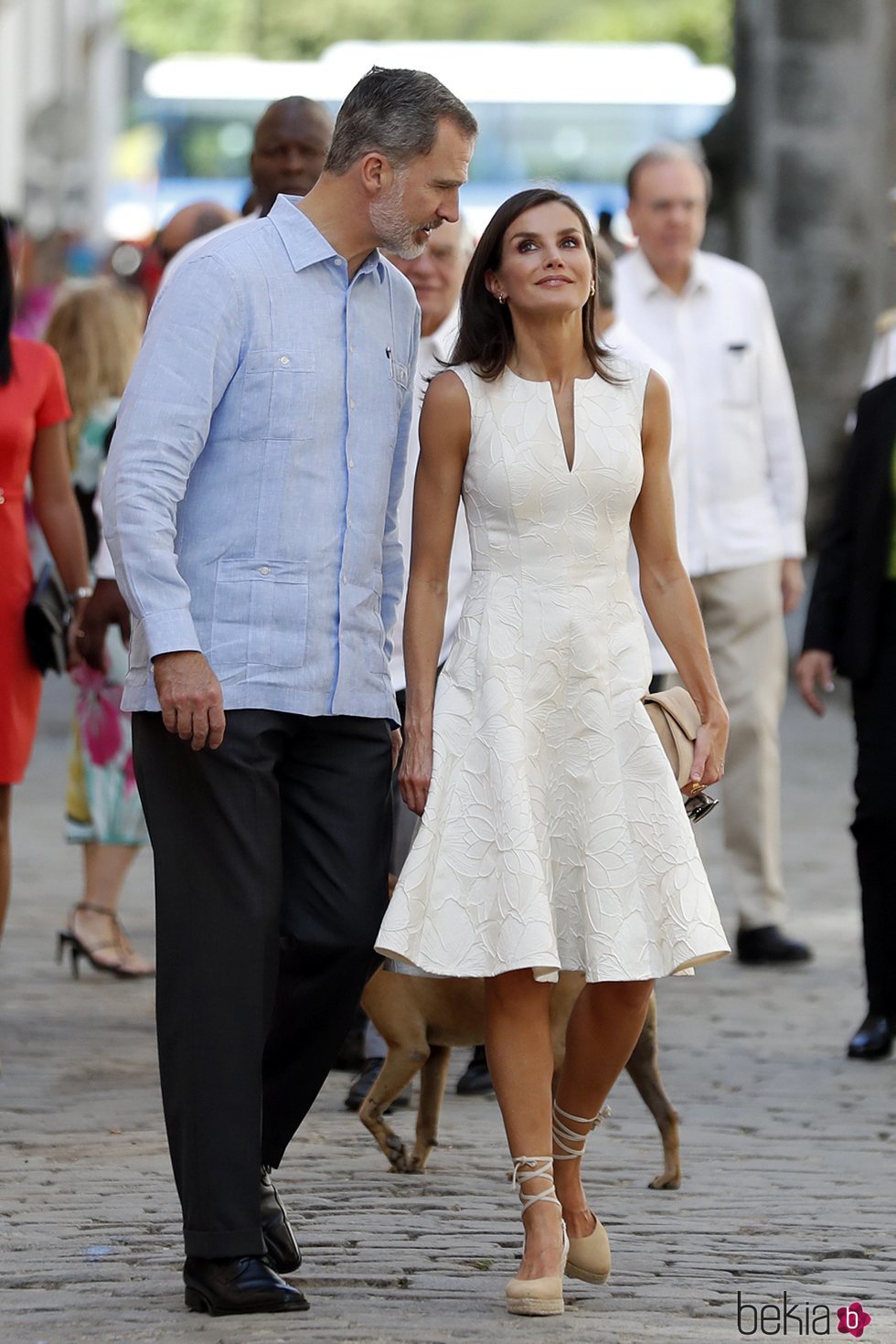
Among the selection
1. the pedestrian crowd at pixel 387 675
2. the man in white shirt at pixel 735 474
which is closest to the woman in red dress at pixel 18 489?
the pedestrian crowd at pixel 387 675

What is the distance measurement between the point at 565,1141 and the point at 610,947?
1.61 feet

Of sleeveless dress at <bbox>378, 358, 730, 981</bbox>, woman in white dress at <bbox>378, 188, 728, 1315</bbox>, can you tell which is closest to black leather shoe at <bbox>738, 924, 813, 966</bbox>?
woman in white dress at <bbox>378, 188, 728, 1315</bbox>

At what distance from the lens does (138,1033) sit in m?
7.50

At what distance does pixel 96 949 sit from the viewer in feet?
27.7

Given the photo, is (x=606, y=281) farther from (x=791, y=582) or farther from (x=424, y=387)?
(x=791, y=582)

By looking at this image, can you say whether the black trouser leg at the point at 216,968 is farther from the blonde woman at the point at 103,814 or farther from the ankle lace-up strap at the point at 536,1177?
the blonde woman at the point at 103,814

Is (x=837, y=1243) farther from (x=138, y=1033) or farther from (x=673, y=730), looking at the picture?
(x=138, y=1033)

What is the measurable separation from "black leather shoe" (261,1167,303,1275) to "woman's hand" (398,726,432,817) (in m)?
0.79

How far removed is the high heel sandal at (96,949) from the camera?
8359 mm

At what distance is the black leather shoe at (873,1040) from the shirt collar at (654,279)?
2.99 m

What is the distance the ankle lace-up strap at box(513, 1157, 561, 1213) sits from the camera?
4668 mm

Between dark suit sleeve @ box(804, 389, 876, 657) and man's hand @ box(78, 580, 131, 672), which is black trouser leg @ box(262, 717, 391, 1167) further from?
dark suit sleeve @ box(804, 389, 876, 657)

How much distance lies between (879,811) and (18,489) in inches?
106

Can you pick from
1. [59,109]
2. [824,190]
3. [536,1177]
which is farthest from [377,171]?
[59,109]
